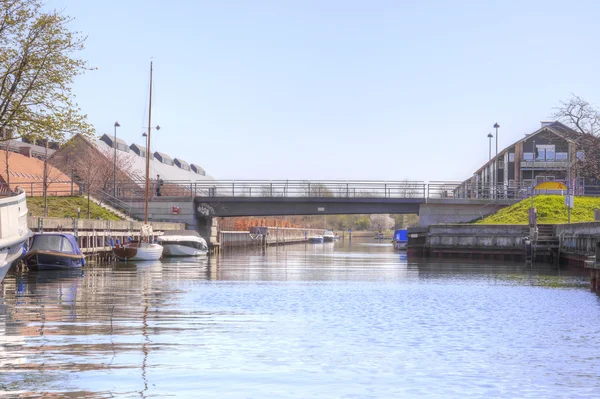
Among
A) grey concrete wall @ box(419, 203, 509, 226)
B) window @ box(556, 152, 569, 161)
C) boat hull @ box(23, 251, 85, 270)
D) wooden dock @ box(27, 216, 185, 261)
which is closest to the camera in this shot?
boat hull @ box(23, 251, 85, 270)

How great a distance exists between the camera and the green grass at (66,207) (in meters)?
75.9

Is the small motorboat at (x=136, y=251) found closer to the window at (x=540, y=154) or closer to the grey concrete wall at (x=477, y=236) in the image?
the grey concrete wall at (x=477, y=236)

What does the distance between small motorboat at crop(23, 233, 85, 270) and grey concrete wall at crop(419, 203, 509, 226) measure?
47376mm

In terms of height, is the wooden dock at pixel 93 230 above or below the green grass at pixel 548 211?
below

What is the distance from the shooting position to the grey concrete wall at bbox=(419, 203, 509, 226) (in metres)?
89.1

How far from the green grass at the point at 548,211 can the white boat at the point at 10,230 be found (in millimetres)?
58392

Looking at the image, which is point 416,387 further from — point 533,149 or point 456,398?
point 533,149

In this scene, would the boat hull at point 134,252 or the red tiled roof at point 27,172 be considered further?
the red tiled roof at point 27,172

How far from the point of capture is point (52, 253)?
45344 mm

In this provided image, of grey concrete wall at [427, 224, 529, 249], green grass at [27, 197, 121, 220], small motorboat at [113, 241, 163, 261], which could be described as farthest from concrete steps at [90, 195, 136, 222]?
grey concrete wall at [427, 224, 529, 249]

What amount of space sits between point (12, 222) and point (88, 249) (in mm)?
33861

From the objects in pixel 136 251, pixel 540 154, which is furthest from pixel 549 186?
pixel 136 251

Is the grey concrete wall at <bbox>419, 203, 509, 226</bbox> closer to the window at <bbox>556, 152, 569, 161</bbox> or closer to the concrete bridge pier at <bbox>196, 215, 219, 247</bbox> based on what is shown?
the concrete bridge pier at <bbox>196, 215, 219, 247</bbox>

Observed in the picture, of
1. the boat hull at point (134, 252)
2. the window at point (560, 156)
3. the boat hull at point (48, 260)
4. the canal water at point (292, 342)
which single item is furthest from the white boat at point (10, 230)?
the window at point (560, 156)
